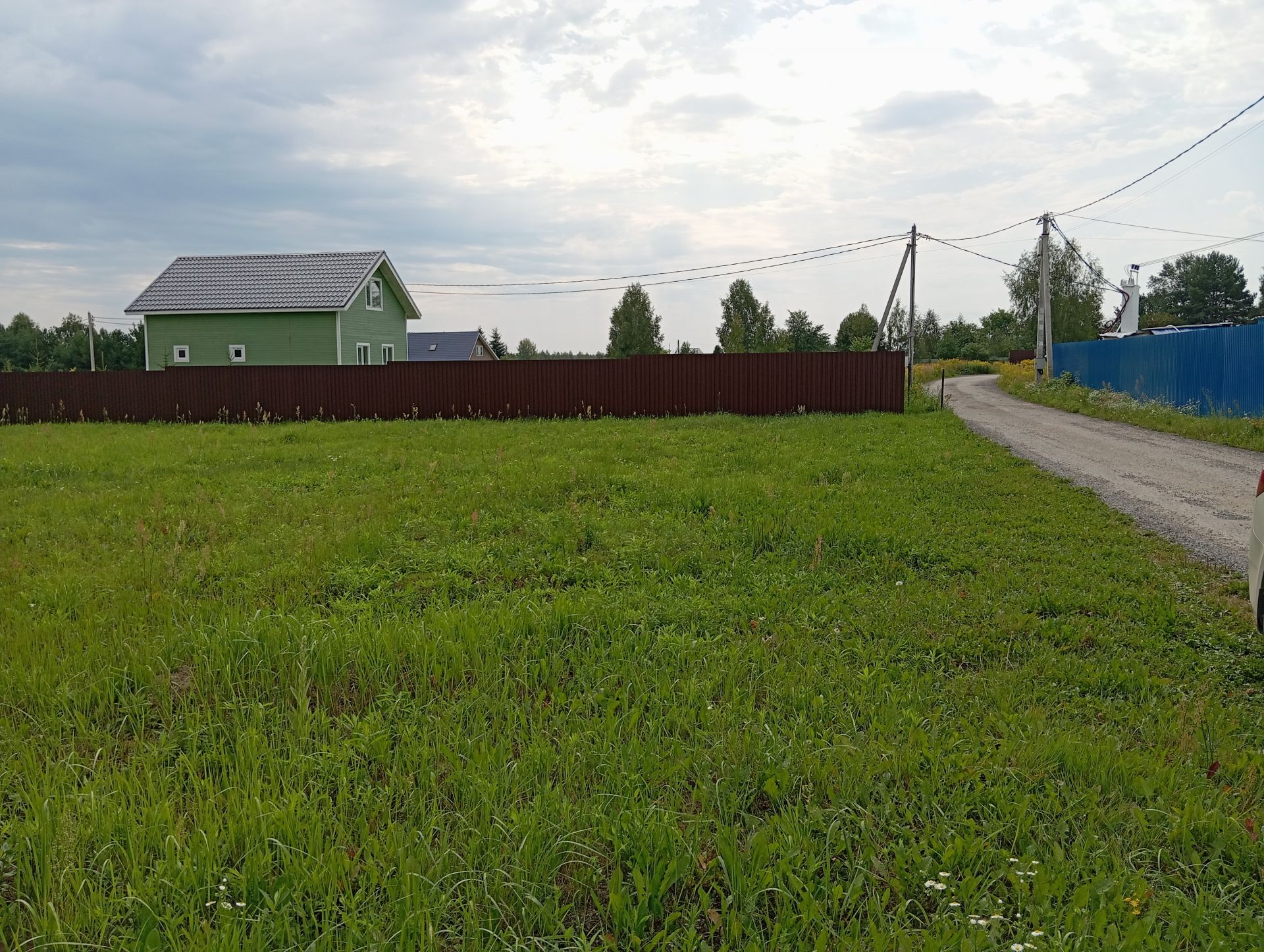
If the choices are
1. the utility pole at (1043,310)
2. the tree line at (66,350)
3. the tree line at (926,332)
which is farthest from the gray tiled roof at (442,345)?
the utility pole at (1043,310)

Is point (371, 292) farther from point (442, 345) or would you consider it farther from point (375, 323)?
point (442, 345)

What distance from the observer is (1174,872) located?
92.2 inches

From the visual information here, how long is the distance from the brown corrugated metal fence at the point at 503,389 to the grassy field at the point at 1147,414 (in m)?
4.80

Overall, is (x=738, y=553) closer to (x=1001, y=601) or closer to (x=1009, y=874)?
(x=1001, y=601)

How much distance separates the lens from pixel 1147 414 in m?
17.2

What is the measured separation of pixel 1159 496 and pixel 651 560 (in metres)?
5.92

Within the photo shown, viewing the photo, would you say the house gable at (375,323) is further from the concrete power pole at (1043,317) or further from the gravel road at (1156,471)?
the concrete power pole at (1043,317)

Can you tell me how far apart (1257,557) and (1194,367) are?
55.9 feet

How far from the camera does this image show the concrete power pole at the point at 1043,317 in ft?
86.9

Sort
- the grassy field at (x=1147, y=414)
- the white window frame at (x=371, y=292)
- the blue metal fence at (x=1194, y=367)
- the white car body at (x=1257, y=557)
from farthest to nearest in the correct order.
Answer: the white window frame at (x=371, y=292) < the blue metal fence at (x=1194, y=367) < the grassy field at (x=1147, y=414) < the white car body at (x=1257, y=557)

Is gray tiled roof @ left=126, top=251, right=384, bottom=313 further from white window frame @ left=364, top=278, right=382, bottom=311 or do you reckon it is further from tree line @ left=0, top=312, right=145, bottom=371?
tree line @ left=0, top=312, right=145, bottom=371

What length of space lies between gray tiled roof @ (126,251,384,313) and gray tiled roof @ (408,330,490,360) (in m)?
17.3

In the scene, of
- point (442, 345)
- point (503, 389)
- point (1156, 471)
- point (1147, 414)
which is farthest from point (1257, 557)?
point (442, 345)

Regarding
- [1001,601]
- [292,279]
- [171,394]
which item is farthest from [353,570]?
[292,279]
